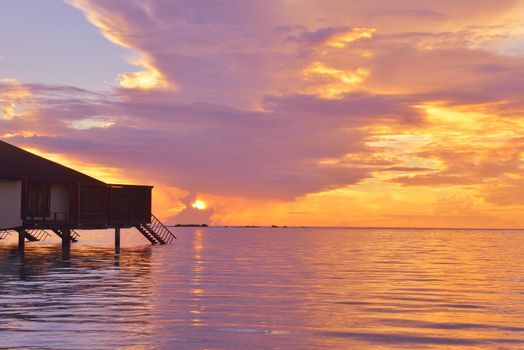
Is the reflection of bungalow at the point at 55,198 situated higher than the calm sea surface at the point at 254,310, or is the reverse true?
the reflection of bungalow at the point at 55,198

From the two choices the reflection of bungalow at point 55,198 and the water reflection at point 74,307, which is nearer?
the water reflection at point 74,307

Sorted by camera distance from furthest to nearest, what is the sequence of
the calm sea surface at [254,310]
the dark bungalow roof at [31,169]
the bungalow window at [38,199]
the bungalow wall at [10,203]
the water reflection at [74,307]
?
1. the bungalow window at [38,199]
2. the dark bungalow roof at [31,169]
3. the bungalow wall at [10,203]
4. the calm sea surface at [254,310]
5. the water reflection at [74,307]

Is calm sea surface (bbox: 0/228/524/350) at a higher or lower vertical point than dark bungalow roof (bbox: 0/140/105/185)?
lower

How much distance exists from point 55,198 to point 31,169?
2761 mm

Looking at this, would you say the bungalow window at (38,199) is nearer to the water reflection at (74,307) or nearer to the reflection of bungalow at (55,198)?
the reflection of bungalow at (55,198)

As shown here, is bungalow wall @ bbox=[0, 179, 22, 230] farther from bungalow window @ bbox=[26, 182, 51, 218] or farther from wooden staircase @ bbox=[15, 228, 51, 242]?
Answer: wooden staircase @ bbox=[15, 228, 51, 242]

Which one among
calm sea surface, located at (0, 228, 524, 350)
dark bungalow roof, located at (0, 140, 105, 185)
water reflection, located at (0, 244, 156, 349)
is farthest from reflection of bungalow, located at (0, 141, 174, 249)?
calm sea surface, located at (0, 228, 524, 350)

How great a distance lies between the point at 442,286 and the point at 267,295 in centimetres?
841

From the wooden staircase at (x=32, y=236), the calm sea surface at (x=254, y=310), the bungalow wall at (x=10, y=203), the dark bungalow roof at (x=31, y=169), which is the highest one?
the dark bungalow roof at (x=31, y=169)

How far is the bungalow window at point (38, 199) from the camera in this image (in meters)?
47.2

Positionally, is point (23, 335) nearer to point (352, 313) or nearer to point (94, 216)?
point (352, 313)

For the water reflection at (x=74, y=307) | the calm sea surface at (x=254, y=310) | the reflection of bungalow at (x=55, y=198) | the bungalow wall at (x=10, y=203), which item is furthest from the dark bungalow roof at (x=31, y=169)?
the calm sea surface at (x=254, y=310)

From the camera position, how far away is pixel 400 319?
16.8 meters

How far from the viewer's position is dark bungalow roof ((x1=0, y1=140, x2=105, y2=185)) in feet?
150
